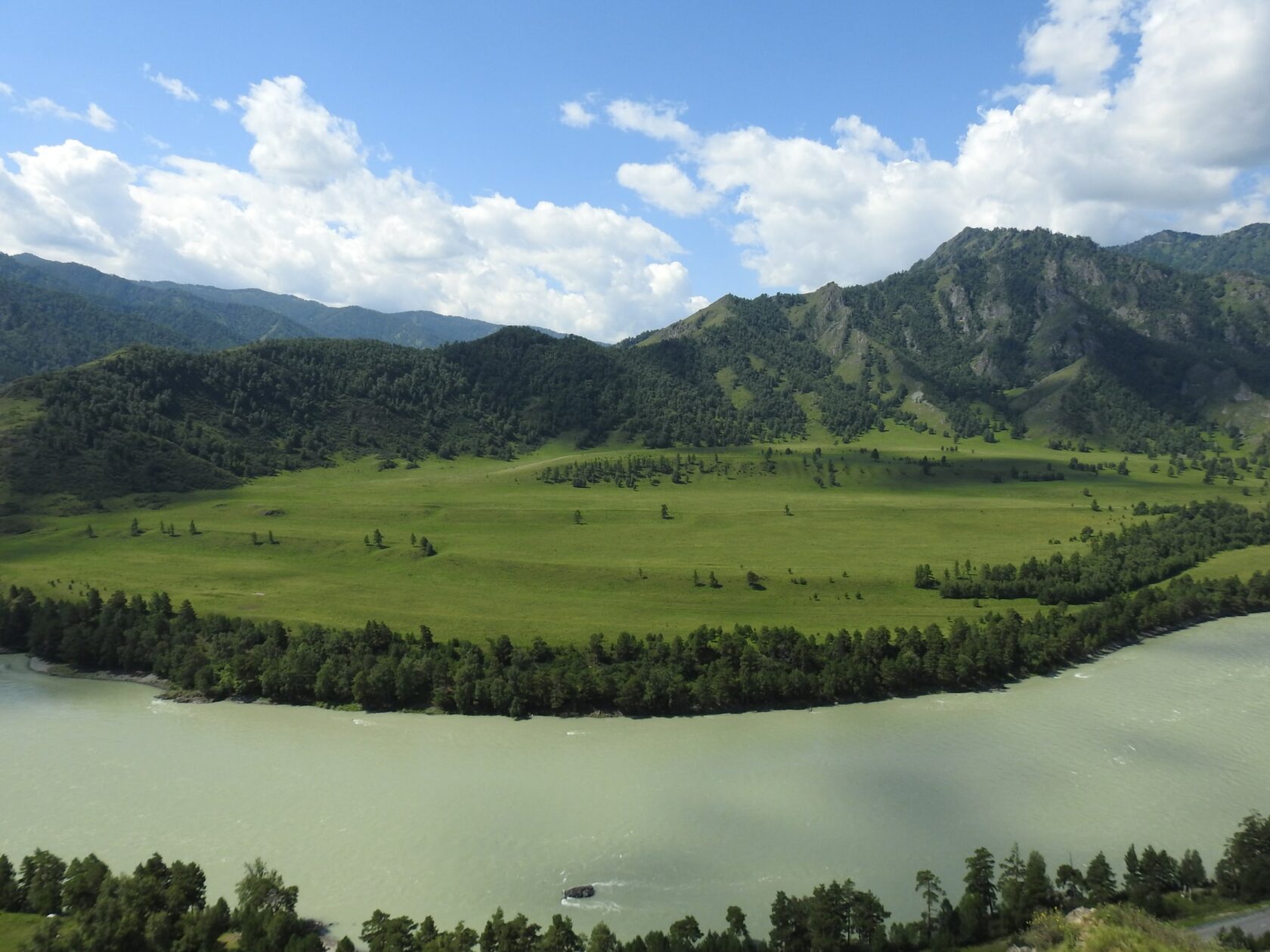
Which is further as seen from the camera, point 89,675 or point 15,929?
point 89,675

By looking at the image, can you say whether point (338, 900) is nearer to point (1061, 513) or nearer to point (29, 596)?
point (29, 596)

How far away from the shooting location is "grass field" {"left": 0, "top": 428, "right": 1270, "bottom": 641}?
10988cm

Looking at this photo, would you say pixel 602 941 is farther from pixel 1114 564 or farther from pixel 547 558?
pixel 1114 564

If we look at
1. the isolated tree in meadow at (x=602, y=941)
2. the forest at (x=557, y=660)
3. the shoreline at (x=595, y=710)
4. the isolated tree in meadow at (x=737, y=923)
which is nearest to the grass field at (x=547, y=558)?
the forest at (x=557, y=660)

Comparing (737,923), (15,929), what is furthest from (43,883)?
(737,923)

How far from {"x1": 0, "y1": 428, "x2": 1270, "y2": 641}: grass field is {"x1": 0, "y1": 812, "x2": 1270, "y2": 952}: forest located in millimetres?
54952

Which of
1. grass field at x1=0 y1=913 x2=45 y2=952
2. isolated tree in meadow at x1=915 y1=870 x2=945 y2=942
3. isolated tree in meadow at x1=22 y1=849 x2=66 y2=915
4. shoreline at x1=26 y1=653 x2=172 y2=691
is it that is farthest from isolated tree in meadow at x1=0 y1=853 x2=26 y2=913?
isolated tree in meadow at x1=915 y1=870 x2=945 y2=942

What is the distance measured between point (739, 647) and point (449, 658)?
3306cm

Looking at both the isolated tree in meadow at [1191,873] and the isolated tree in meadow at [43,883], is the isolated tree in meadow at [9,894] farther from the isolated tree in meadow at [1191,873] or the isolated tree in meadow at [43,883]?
the isolated tree in meadow at [1191,873]

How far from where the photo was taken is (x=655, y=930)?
42438mm

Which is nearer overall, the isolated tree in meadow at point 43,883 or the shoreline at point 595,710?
the isolated tree in meadow at point 43,883

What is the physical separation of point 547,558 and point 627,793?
275 feet

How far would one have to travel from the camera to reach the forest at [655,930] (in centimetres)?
3994

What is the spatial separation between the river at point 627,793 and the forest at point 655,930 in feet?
12.0
